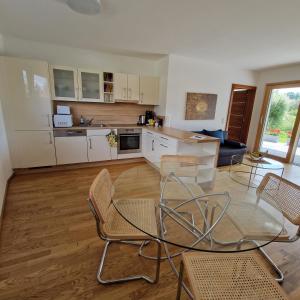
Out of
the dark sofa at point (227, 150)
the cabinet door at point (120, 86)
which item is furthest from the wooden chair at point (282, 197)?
the cabinet door at point (120, 86)

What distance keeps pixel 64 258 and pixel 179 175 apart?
4.70ft

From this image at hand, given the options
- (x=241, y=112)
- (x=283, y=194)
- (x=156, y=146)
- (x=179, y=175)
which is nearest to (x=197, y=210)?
(x=179, y=175)

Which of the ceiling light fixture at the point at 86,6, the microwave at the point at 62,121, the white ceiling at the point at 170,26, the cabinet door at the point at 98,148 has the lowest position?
the cabinet door at the point at 98,148

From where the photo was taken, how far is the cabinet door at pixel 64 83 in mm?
3383

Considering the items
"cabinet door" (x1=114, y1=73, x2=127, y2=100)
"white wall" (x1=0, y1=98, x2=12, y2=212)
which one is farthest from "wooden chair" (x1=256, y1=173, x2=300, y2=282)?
"cabinet door" (x1=114, y1=73, x2=127, y2=100)

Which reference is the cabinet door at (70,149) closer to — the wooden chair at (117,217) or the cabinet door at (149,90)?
the cabinet door at (149,90)

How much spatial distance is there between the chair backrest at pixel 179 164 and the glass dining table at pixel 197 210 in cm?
1

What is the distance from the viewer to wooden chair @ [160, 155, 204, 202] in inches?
Answer: 71.0

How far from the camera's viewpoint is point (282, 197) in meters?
1.58

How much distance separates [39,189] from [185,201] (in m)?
2.42

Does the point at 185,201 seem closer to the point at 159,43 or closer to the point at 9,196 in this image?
the point at 9,196

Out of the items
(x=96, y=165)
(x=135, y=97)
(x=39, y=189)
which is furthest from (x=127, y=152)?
(x=39, y=189)

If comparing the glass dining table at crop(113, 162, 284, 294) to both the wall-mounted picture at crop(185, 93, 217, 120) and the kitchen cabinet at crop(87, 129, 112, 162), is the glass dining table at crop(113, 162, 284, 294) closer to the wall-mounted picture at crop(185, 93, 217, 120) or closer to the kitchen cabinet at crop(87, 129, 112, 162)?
the kitchen cabinet at crop(87, 129, 112, 162)

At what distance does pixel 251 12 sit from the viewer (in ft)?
6.73
